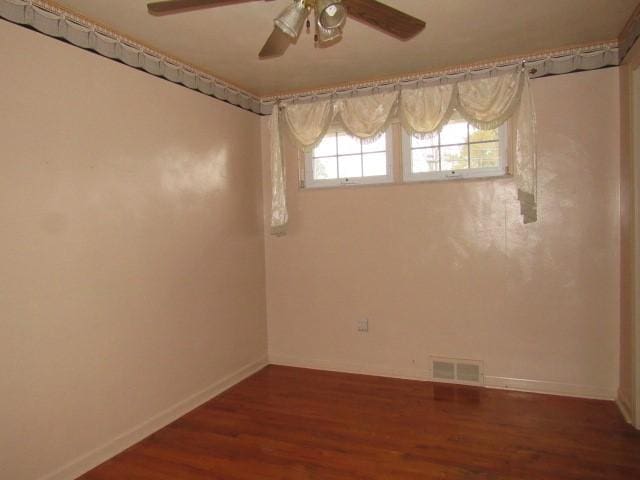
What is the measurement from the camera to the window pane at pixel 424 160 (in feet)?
11.8

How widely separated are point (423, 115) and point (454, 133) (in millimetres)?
321

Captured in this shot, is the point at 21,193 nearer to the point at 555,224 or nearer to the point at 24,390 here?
the point at 24,390

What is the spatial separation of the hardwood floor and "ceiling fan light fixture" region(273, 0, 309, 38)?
7.21 feet

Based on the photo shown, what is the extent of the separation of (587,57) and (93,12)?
3.24 metres

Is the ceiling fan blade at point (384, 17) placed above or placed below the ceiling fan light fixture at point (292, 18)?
above

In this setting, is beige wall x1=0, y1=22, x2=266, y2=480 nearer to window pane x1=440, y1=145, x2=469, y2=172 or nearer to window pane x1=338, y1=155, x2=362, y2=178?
window pane x1=338, y1=155, x2=362, y2=178

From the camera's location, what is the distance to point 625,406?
9.55 ft

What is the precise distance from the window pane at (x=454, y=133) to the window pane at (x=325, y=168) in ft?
3.17

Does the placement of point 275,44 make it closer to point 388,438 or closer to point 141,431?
point 388,438

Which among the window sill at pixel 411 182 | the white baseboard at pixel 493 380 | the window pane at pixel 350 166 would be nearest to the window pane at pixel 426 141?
the window sill at pixel 411 182

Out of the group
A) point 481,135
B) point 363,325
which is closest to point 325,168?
point 481,135

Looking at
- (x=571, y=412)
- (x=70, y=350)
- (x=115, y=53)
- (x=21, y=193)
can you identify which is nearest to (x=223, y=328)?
(x=70, y=350)

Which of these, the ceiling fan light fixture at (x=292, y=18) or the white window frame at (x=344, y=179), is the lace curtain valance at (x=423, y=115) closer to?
the white window frame at (x=344, y=179)

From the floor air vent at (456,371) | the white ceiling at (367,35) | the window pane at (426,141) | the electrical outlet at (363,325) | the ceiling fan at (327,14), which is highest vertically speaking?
the white ceiling at (367,35)
